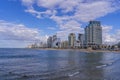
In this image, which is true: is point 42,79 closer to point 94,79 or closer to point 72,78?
point 72,78

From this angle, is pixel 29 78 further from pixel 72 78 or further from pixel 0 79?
pixel 72 78

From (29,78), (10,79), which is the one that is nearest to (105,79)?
(29,78)

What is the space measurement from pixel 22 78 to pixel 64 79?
19.7ft

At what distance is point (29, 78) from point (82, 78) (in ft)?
24.9

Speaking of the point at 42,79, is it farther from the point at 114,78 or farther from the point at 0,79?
the point at 114,78

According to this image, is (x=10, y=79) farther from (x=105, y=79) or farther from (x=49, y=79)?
(x=105, y=79)

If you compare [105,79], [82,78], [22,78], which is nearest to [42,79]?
[22,78]

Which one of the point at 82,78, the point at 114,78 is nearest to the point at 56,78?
the point at 82,78

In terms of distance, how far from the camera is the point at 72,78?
30.7 meters

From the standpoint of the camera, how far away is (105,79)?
30.4m

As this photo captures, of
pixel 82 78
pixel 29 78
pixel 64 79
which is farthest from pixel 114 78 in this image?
pixel 29 78

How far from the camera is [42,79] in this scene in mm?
29922

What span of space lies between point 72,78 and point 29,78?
6.14 m

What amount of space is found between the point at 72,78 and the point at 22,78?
23.3 ft
